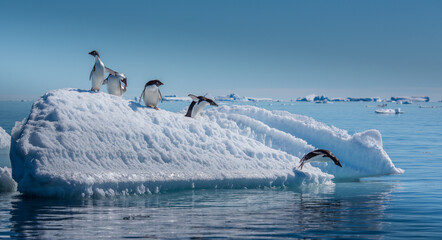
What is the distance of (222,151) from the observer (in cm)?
1559

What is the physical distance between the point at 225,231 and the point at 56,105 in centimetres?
725

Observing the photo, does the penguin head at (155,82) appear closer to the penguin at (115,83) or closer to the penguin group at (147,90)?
the penguin group at (147,90)

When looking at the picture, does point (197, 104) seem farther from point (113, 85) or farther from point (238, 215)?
point (238, 215)

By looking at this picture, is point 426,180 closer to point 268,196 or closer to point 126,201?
point 268,196

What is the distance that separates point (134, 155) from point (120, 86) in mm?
3741

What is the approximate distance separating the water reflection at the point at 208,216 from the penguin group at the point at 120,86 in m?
3.87

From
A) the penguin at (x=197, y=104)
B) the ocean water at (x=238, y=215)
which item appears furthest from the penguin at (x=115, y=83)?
the ocean water at (x=238, y=215)

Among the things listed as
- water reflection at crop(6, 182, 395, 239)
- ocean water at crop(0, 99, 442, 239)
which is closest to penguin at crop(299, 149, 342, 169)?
ocean water at crop(0, 99, 442, 239)

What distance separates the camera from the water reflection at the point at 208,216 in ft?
30.4

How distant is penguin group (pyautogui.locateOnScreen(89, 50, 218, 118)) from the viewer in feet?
52.5

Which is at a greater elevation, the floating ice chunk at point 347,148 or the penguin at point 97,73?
the penguin at point 97,73

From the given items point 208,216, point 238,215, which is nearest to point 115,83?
point 208,216

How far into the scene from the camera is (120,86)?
16953mm

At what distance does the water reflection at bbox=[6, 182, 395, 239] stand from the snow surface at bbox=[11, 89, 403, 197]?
0.47m
